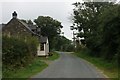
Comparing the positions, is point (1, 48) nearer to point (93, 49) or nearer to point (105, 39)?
point (105, 39)

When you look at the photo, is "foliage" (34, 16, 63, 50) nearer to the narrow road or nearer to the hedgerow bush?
the narrow road

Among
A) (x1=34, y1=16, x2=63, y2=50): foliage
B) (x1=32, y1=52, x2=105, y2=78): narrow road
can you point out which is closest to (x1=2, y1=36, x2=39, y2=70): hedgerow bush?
(x1=32, y1=52, x2=105, y2=78): narrow road

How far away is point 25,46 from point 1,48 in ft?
22.8

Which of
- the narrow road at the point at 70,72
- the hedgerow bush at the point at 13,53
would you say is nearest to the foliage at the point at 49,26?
the narrow road at the point at 70,72

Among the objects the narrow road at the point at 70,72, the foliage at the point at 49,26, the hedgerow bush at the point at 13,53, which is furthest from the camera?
the foliage at the point at 49,26

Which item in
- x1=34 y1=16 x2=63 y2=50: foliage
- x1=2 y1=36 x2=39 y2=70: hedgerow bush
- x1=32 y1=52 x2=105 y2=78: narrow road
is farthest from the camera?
x1=34 y1=16 x2=63 y2=50: foliage

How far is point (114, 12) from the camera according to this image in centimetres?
3266

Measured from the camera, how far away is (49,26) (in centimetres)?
9169

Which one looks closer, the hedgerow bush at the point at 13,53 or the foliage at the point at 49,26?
the hedgerow bush at the point at 13,53

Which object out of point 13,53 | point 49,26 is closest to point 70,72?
point 13,53

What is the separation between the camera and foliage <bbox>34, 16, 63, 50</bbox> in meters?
90.3

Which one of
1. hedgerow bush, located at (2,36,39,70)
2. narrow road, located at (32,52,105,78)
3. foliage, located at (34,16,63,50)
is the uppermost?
foliage, located at (34,16,63,50)

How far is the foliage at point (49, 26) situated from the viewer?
→ 9031 cm

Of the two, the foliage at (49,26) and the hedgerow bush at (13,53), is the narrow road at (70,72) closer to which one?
the hedgerow bush at (13,53)
